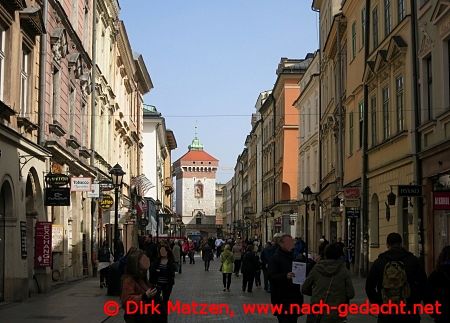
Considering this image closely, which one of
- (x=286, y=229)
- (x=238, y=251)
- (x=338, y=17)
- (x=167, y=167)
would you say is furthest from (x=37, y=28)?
(x=167, y=167)

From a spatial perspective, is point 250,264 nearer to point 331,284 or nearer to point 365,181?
point 365,181

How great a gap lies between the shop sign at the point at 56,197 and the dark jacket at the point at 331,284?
14.9 meters

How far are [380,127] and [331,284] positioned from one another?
1912cm

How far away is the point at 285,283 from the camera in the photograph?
444 inches

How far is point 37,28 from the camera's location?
21.8m

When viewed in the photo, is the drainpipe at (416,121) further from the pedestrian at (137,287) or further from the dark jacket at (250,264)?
the pedestrian at (137,287)

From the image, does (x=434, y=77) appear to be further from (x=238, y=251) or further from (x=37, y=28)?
(x=238, y=251)

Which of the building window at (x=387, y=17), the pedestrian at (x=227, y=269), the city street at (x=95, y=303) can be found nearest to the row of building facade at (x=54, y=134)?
the city street at (x=95, y=303)

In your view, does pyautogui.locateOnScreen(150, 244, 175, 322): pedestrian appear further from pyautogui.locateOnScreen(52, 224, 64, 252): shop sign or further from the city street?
pyautogui.locateOnScreen(52, 224, 64, 252): shop sign

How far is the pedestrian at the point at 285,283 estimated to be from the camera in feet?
37.0

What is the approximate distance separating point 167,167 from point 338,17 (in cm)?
7363

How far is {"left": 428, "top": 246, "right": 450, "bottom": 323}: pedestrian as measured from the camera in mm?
9547

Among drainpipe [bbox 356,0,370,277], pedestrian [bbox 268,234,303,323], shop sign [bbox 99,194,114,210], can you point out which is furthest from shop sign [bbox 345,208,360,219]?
pedestrian [bbox 268,234,303,323]

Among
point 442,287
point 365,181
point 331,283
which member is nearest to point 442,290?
point 442,287
